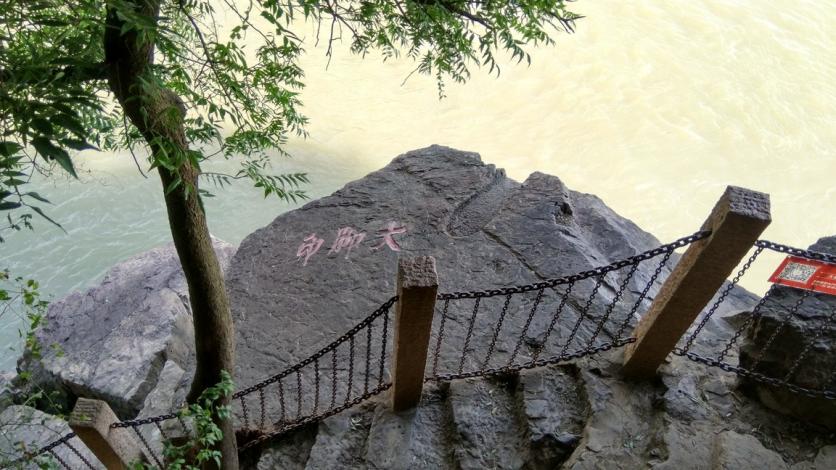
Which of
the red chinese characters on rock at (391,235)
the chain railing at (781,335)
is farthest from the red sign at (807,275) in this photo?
the red chinese characters on rock at (391,235)

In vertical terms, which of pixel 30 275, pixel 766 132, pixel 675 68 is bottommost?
pixel 30 275

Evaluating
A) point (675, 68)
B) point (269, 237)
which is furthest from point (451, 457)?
point (675, 68)

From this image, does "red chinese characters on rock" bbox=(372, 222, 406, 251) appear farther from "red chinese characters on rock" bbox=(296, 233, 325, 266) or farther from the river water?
the river water

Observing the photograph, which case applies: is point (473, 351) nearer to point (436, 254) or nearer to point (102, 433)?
point (436, 254)

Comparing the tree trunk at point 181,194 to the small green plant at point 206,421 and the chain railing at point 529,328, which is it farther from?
the chain railing at point 529,328

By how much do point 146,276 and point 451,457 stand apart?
20.6 feet

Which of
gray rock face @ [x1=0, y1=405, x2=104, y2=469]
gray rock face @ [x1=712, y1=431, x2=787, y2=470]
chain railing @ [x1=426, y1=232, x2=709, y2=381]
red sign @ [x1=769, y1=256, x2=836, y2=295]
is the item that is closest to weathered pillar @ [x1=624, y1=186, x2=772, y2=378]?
red sign @ [x1=769, y1=256, x2=836, y2=295]

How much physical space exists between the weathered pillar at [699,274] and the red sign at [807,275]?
284mm

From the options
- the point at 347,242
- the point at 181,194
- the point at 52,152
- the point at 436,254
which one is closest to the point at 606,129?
the point at 436,254

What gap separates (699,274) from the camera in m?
3.18

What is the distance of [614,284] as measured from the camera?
16.5 feet

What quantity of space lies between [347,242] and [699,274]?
12.6 ft

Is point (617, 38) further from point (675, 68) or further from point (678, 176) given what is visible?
point (678, 176)

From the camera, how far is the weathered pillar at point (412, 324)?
3.15 metres
